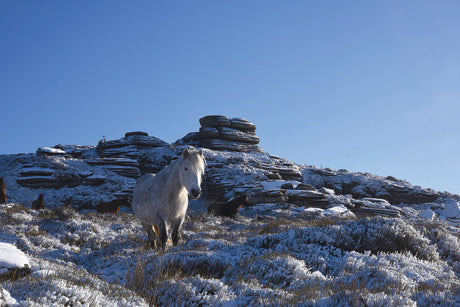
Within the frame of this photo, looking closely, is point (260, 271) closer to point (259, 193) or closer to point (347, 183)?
point (259, 193)

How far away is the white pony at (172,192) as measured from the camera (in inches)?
305

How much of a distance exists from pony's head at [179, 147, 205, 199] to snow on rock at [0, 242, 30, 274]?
137 inches

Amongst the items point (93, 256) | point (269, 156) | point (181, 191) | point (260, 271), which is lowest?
point (93, 256)

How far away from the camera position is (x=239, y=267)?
6.96 m

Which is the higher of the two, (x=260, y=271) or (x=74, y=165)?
(x=74, y=165)

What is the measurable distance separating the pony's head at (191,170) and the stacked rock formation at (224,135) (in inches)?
1263

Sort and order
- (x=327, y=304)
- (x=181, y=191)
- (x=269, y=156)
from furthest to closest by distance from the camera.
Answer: (x=269, y=156), (x=181, y=191), (x=327, y=304)

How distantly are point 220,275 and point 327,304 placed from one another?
308 centimetres

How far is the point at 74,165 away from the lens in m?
29.5

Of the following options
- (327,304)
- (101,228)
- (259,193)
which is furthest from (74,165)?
(327,304)

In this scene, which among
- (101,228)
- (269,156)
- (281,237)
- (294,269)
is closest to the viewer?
(294,269)

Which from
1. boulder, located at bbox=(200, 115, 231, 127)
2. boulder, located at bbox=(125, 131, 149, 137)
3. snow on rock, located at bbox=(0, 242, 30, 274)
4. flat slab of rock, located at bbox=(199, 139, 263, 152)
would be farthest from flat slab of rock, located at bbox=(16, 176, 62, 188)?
→ snow on rock, located at bbox=(0, 242, 30, 274)

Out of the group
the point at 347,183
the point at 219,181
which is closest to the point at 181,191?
the point at 219,181

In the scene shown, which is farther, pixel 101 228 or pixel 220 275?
pixel 101 228
